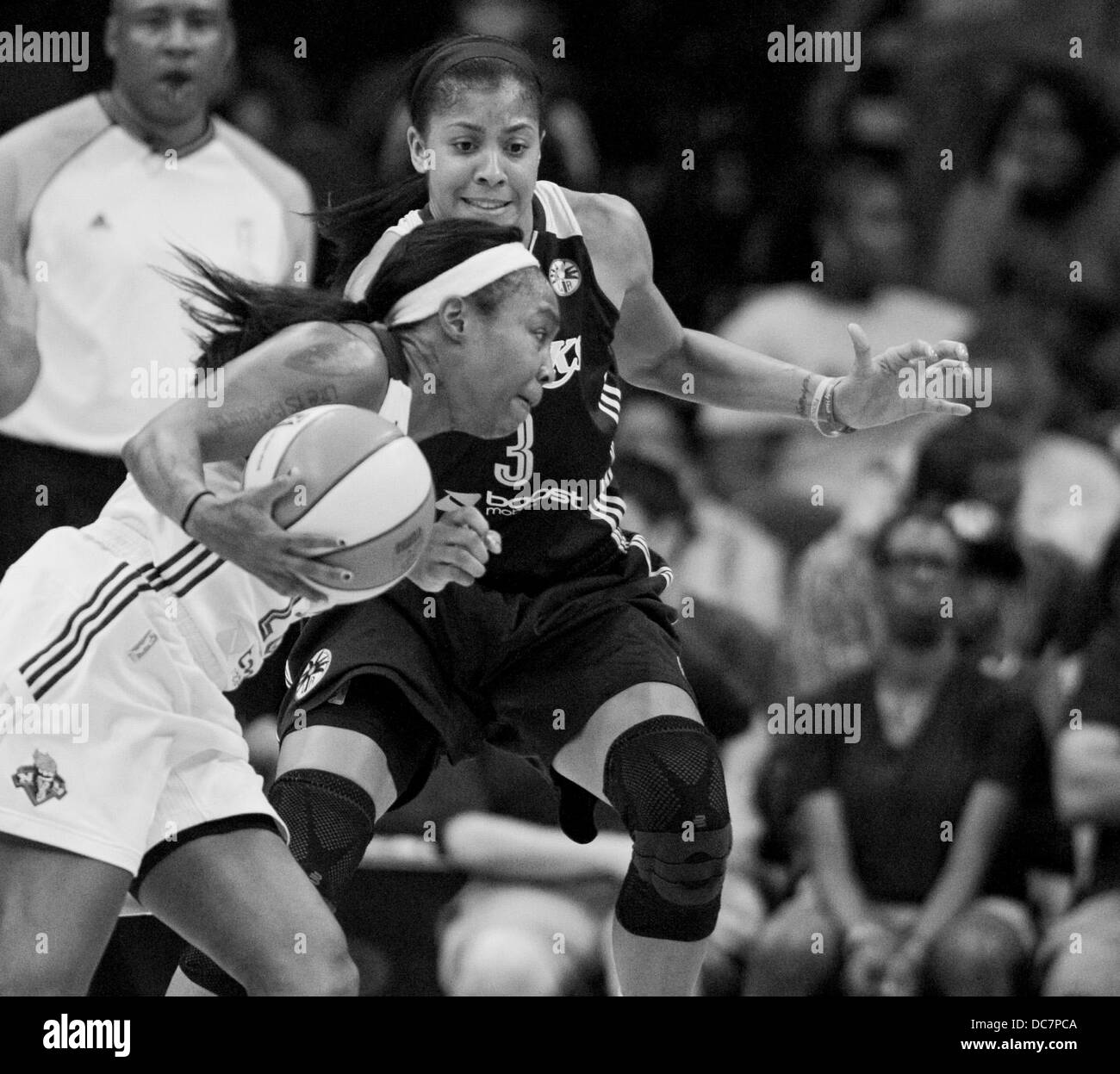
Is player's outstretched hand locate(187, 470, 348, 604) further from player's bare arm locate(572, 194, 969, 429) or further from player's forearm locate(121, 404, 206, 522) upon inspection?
player's bare arm locate(572, 194, 969, 429)

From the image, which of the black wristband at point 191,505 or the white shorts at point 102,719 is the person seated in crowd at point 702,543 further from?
the black wristband at point 191,505

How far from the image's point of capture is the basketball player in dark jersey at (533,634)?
12.6 ft

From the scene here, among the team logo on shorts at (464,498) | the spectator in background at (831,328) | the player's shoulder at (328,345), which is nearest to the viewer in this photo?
the player's shoulder at (328,345)

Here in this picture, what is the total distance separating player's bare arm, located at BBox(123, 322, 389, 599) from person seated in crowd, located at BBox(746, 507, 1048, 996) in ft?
7.61

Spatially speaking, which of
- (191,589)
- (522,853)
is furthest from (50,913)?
(522,853)

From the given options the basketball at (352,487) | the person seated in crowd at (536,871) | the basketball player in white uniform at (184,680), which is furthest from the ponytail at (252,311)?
the person seated in crowd at (536,871)

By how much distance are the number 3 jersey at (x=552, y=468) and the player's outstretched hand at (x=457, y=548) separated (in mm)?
506

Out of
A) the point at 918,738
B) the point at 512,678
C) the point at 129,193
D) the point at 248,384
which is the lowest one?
the point at 918,738

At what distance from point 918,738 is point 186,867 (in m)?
2.56

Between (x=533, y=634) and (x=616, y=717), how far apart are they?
0.81 ft

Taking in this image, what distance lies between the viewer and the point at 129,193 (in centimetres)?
568

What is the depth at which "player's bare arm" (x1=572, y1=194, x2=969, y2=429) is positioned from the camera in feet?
14.0
